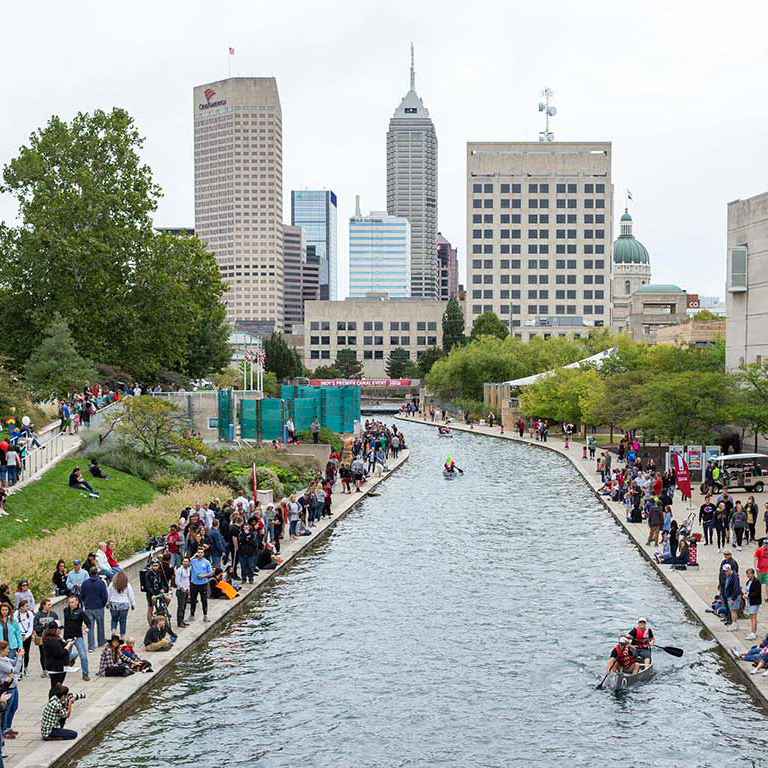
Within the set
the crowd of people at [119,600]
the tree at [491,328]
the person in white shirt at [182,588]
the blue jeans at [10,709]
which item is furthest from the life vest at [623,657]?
the tree at [491,328]

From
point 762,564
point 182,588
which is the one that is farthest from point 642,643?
point 182,588

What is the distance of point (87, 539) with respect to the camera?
27547 mm

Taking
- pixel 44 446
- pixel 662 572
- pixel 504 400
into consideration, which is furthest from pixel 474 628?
pixel 504 400

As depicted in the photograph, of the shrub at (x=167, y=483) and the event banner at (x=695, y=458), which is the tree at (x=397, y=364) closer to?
the event banner at (x=695, y=458)

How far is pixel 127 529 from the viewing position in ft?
96.6

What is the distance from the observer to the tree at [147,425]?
42844 millimetres

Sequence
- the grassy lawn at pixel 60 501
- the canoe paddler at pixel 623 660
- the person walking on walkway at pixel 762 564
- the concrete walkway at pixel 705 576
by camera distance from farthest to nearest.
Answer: the grassy lawn at pixel 60 501, the person walking on walkway at pixel 762 564, the concrete walkway at pixel 705 576, the canoe paddler at pixel 623 660

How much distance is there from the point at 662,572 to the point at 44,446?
71.3ft

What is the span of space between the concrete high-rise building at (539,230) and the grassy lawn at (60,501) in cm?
15171

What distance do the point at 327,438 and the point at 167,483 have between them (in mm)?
20350

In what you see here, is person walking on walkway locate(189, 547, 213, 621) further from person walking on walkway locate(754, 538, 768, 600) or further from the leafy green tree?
the leafy green tree

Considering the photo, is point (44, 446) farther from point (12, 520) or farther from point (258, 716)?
point (258, 716)

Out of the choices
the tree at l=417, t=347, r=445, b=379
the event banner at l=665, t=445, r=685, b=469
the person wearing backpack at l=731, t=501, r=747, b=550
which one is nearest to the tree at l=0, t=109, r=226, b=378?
the event banner at l=665, t=445, r=685, b=469

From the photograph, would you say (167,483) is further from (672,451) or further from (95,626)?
(672,451)
